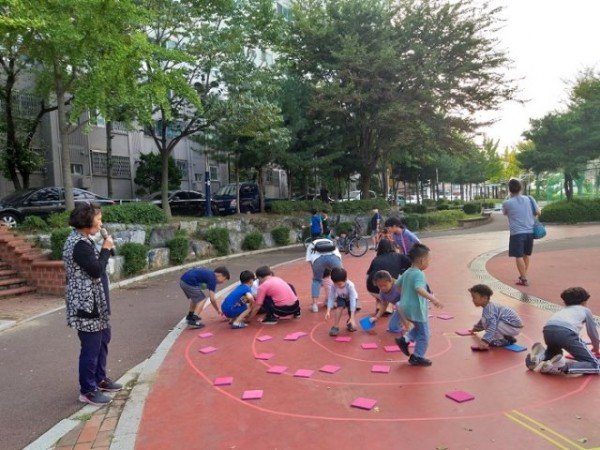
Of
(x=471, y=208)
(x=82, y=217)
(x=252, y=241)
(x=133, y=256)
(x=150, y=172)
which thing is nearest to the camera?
(x=82, y=217)

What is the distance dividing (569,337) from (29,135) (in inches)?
794

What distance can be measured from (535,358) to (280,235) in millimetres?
14590

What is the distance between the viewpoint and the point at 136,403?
15.1ft

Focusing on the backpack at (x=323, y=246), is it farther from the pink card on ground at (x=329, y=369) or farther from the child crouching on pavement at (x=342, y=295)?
the pink card on ground at (x=329, y=369)

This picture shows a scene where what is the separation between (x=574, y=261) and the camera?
12.3 m

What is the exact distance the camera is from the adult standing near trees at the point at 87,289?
445cm

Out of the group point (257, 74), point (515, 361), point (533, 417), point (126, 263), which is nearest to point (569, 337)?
point (515, 361)

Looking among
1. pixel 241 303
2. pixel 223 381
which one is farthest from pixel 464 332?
pixel 223 381

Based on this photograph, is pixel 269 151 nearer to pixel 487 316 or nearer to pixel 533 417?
pixel 487 316

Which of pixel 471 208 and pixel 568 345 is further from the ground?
pixel 471 208

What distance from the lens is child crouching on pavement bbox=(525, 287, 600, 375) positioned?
4.75 m

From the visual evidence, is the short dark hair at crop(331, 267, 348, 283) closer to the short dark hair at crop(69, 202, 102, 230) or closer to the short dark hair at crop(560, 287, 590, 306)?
the short dark hair at crop(560, 287, 590, 306)

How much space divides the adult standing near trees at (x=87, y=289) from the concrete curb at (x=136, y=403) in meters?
0.30

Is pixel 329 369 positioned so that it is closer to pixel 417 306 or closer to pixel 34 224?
pixel 417 306
